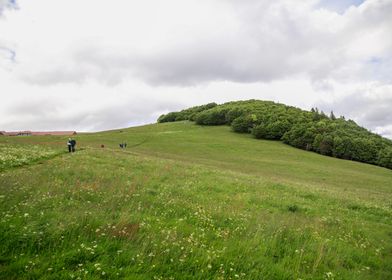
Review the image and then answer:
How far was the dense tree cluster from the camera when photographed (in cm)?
9025

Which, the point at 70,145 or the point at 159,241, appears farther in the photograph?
the point at 70,145

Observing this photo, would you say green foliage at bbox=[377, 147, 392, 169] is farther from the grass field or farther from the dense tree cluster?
the grass field

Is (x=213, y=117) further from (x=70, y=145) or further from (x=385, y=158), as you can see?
(x=70, y=145)

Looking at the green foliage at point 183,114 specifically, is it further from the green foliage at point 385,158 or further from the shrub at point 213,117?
the green foliage at point 385,158

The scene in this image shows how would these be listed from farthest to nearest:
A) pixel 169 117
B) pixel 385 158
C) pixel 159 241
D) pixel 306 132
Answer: pixel 169 117
pixel 306 132
pixel 385 158
pixel 159 241

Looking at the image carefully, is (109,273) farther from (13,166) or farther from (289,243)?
(13,166)

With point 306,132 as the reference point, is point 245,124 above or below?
above

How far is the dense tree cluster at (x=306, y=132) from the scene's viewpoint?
90.2 metres

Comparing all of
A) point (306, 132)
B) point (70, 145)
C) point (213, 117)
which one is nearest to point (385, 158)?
point (306, 132)

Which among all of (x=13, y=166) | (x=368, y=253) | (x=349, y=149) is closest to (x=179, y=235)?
(x=368, y=253)

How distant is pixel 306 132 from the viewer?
97.8 meters

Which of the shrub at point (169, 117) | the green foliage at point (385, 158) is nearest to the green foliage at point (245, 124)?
the green foliage at point (385, 158)

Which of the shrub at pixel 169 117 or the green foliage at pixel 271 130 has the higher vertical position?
the shrub at pixel 169 117

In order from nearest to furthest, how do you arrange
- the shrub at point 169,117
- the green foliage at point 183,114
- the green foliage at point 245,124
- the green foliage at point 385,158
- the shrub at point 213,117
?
1. the green foliage at point 385,158
2. the green foliage at point 245,124
3. the shrub at point 213,117
4. the green foliage at point 183,114
5. the shrub at point 169,117
